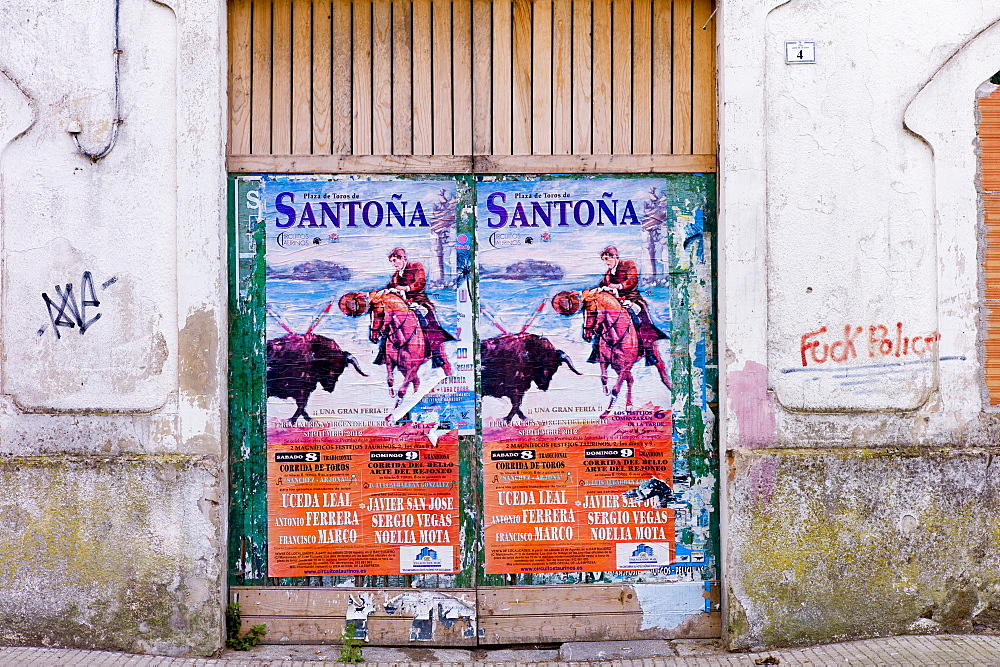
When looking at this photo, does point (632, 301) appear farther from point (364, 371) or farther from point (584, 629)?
point (584, 629)

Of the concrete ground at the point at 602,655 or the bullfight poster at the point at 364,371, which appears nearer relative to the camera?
the concrete ground at the point at 602,655

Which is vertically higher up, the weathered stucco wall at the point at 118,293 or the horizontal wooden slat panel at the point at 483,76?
the horizontal wooden slat panel at the point at 483,76

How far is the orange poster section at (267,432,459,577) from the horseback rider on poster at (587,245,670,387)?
1.08 m

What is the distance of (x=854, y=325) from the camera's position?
4.22 metres

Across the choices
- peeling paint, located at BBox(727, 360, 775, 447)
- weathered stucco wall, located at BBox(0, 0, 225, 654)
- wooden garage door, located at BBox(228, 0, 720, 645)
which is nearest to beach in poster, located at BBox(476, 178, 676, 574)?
wooden garage door, located at BBox(228, 0, 720, 645)

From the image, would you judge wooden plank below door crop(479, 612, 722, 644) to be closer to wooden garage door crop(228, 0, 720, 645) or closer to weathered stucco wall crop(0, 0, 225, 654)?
wooden garage door crop(228, 0, 720, 645)

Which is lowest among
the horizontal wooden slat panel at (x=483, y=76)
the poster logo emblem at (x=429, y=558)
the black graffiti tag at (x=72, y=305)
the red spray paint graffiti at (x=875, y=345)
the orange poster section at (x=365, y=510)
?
the poster logo emblem at (x=429, y=558)

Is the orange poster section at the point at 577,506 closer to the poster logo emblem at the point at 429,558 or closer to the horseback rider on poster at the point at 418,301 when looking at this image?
the poster logo emblem at the point at 429,558

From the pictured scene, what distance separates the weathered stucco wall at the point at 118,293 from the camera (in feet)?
13.6

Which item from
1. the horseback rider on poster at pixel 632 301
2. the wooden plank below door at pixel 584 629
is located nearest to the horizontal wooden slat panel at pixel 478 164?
the horseback rider on poster at pixel 632 301

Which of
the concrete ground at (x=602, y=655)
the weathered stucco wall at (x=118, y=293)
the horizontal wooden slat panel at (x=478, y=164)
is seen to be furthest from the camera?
the horizontal wooden slat panel at (x=478, y=164)

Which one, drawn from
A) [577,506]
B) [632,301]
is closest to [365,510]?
[577,506]

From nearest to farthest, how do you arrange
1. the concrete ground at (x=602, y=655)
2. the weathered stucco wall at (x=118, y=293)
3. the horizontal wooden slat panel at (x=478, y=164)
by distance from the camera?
the concrete ground at (x=602, y=655) < the weathered stucco wall at (x=118, y=293) < the horizontal wooden slat panel at (x=478, y=164)

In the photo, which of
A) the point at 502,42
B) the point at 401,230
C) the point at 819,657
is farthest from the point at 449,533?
the point at 502,42
